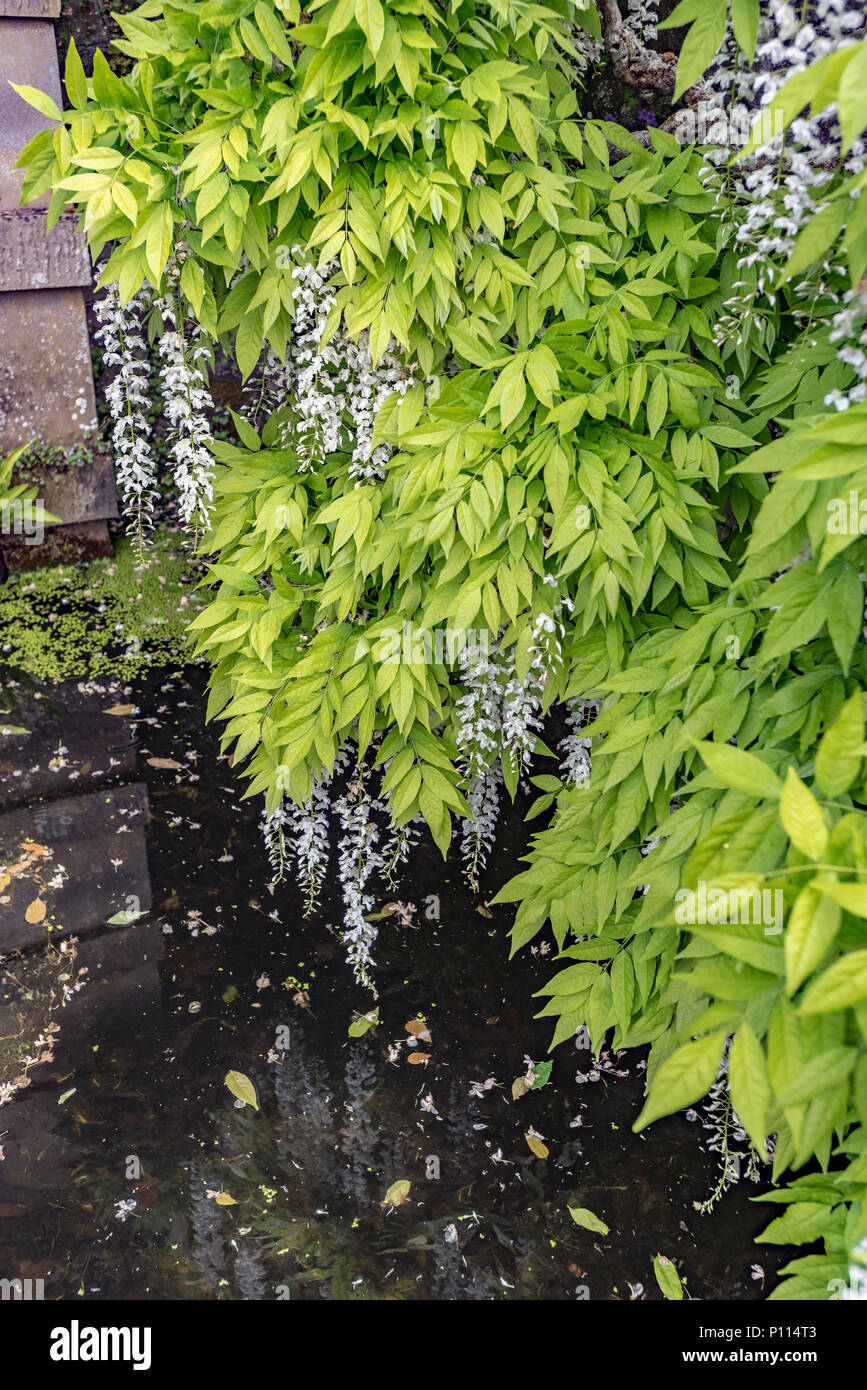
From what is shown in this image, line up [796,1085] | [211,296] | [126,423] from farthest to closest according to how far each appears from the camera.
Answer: [126,423] < [211,296] < [796,1085]

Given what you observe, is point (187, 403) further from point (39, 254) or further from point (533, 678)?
point (39, 254)

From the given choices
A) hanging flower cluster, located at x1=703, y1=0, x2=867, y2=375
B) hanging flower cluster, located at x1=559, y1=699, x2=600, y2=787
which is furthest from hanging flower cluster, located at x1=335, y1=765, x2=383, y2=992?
hanging flower cluster, located at x1=703, y1=0, x2=867, y2=375

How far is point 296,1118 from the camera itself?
2480 millimetres

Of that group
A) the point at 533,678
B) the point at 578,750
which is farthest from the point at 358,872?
the point at 533,678

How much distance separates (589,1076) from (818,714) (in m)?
1.48

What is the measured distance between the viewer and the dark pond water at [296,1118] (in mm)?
2176

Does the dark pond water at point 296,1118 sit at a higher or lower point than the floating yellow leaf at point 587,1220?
higher

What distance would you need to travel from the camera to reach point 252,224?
1931mm

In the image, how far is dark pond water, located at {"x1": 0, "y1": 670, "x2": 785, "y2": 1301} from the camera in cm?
218

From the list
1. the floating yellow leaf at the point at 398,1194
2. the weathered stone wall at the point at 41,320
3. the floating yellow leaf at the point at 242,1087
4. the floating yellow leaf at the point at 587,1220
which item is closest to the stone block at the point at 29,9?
the weathered stone wall at the point at 41,320

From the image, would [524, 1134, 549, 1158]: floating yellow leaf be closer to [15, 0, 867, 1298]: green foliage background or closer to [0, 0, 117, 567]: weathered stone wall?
[15, 0, 867, 1298]: green foliage background

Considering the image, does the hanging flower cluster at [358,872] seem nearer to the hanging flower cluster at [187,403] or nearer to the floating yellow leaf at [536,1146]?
the floating yellow leaf at [536,1146]
